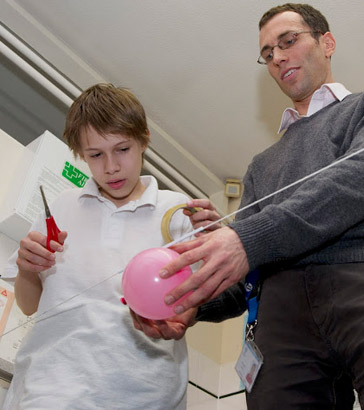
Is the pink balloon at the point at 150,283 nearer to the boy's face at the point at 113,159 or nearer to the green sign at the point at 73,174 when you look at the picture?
the boy's face at the point at 113,159

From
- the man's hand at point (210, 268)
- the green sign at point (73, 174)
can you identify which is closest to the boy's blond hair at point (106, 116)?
the man's hand at point (210, 268)

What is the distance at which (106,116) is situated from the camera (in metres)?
1.54

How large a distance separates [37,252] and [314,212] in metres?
0.62

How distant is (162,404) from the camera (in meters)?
1.30

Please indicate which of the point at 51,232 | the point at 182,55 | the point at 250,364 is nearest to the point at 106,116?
the point at 51,232

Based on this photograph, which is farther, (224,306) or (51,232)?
(224,306)

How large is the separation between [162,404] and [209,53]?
179 centimetres

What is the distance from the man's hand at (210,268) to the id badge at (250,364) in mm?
210

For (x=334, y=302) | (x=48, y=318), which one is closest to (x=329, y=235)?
(x=334, y=302)

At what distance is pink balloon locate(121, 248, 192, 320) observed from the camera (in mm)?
1085

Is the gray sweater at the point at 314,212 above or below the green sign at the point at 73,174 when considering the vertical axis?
below

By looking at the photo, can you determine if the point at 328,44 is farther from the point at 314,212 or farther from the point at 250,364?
the point at 250,364

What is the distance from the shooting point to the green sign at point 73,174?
230 cm

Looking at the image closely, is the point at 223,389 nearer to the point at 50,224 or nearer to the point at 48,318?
the point at 48,318
